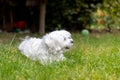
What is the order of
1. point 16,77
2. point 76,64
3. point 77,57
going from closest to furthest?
point 16,77
point 76,64
point 77,57

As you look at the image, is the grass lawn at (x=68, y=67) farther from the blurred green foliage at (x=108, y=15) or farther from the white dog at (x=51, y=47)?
the blurred green foliage at (x=108, y=15)

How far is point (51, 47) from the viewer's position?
5145 mm

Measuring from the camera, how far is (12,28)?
1124 centimetres

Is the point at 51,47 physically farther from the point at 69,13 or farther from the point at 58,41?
the point at 69,13

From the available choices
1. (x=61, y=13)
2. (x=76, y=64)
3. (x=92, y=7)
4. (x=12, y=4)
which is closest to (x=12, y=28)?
(x=12, y=4)

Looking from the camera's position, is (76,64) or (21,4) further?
(21,4)

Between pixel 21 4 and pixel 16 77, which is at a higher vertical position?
pixel 16 77

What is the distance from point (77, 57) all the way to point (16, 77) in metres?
1.38

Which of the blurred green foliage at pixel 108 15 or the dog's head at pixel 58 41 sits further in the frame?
the blurred green foliage at pixel 108 15

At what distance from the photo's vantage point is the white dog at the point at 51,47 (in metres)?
5.10

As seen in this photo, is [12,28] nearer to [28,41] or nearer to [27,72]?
[28,41]

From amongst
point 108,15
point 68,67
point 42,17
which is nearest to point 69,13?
point 42,17

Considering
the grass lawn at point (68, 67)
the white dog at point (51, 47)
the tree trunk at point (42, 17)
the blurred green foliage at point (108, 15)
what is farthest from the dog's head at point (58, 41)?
the blurred green foliage at point (108, 15)

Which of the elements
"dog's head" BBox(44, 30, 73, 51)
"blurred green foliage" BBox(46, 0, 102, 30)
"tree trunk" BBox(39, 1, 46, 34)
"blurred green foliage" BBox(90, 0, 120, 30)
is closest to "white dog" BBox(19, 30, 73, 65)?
"dog's head" BBox(44, 30, 73, 51)
